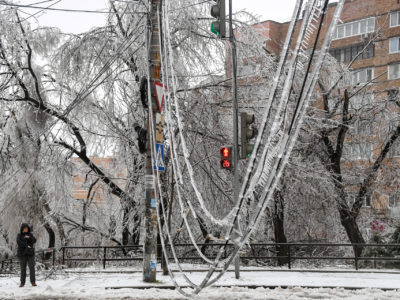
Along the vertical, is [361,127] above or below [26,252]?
above

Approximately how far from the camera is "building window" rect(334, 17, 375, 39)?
39084 mm

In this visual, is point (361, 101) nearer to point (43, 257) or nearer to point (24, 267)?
point (43, 257)

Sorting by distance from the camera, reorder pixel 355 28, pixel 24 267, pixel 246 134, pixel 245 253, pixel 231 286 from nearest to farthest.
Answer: pixel 231 286 → pixel 246 134 → pixel 24 267 → pixel 245 253 → pixel 355 28

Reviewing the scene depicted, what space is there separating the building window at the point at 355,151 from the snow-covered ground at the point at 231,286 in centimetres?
582

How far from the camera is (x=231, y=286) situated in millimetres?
12031

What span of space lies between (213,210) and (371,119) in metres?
6.51

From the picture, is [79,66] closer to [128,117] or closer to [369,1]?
[128,117]

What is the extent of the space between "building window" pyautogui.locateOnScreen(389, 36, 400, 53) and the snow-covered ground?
28.5 meters

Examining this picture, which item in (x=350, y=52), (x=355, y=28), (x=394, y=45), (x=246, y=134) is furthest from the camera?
(x=350, y=52)

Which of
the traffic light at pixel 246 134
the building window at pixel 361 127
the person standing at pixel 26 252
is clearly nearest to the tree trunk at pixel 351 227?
the building window at pixel 361 127

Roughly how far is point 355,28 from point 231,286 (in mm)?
33556

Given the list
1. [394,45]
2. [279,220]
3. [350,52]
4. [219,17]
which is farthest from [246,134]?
[350,52]

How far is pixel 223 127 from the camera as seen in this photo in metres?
16.9

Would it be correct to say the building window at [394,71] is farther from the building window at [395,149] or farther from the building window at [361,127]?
the building window at [361,127]
